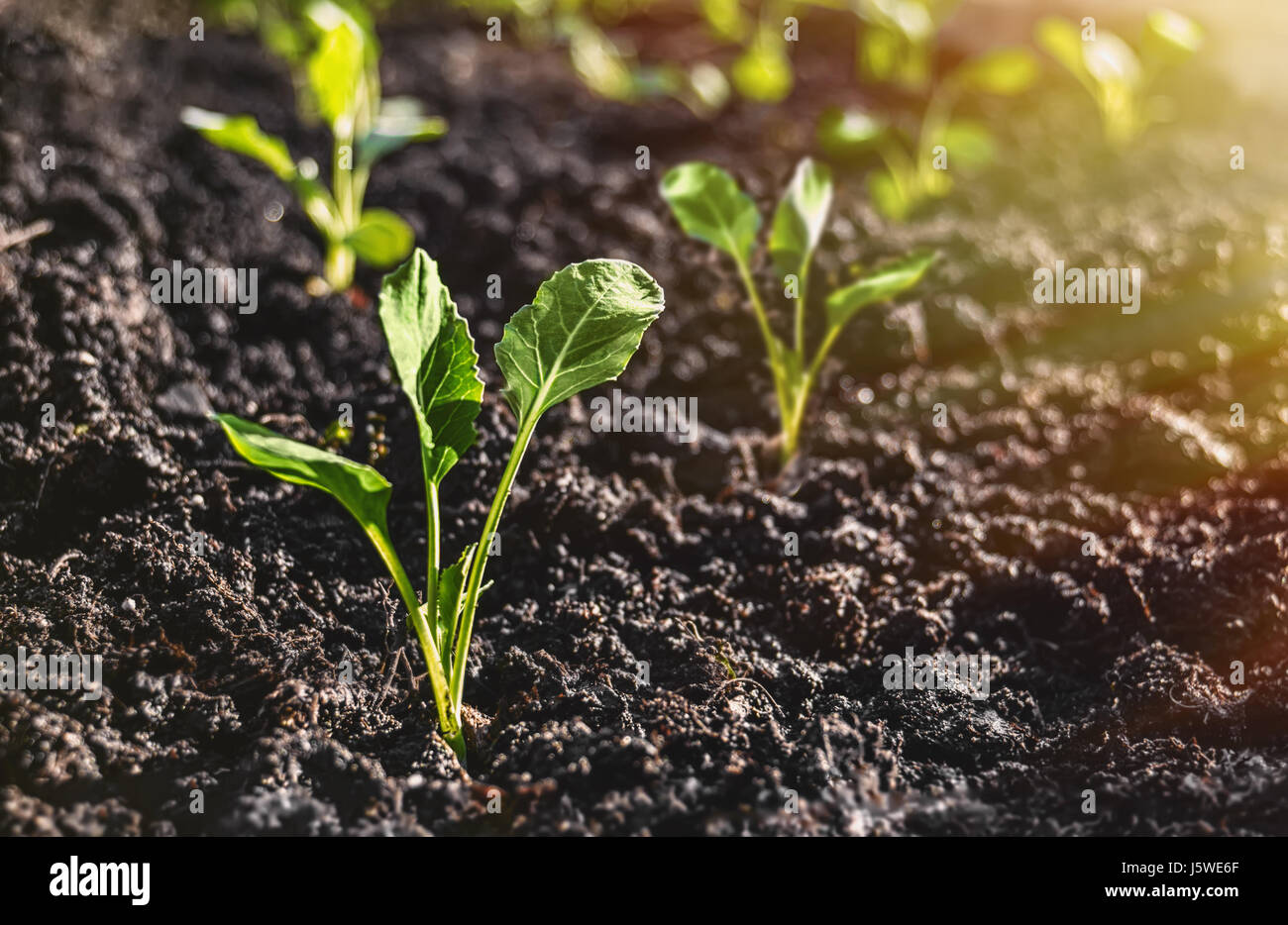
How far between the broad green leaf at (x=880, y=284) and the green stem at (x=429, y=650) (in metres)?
0.73

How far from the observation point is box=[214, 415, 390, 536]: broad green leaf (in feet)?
3.11

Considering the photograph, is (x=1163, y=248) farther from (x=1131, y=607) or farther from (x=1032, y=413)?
(x=1131, y=607)

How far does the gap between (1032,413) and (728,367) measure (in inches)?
22.6

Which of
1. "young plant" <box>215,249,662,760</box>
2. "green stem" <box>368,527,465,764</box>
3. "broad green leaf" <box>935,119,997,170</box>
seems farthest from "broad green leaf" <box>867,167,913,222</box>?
"green stem" <box>368,527,465,764</box>

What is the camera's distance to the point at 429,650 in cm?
107

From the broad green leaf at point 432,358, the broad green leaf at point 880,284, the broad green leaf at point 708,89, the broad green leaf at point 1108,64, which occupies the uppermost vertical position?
the broad green leaf at point 708,89

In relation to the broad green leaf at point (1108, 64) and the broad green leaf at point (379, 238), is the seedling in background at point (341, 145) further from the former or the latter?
the broad green leaf at point (1108, 64)

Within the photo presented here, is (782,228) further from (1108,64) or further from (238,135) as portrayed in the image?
(1108,64)

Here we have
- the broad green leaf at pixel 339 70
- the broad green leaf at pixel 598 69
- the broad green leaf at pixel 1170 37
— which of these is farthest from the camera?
→ the broad green leaf at pixel 598 69

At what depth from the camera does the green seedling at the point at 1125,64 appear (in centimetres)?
229

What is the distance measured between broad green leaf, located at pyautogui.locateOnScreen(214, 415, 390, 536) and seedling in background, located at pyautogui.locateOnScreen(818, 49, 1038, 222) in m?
1.50

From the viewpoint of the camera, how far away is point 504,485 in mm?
1065

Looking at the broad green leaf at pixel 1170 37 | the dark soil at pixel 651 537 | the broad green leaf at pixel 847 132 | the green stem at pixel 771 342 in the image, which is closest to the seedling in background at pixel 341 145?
the dark soil at pixel 651 537

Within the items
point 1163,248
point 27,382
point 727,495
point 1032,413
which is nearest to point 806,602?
point 727,495
